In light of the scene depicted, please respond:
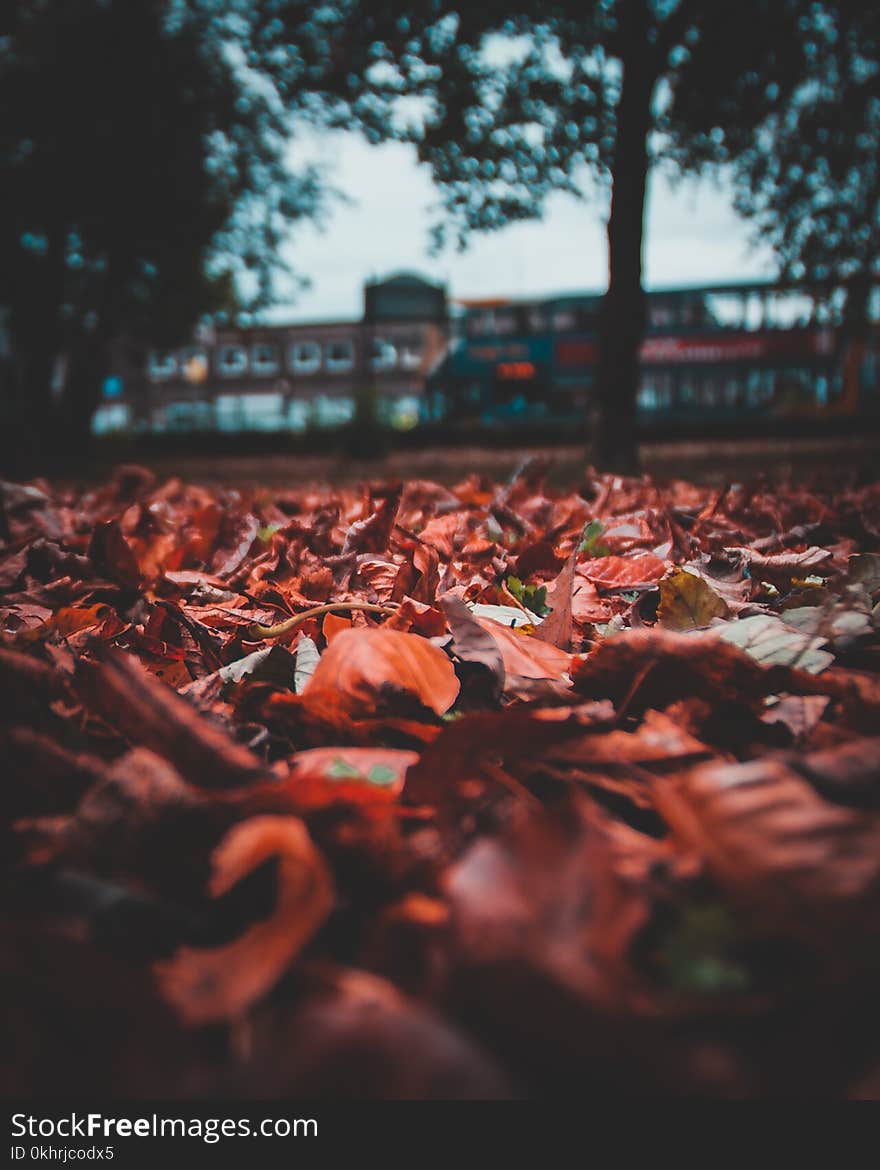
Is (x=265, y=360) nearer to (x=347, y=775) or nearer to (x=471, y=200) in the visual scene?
(x=471, y=200)

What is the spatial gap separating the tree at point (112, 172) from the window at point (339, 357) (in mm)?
32014

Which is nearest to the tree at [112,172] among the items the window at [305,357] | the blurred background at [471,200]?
the blurred background at [471,200]

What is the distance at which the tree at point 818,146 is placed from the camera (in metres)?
9.25

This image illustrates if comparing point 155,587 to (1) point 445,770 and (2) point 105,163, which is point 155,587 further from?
(2) point 105,163

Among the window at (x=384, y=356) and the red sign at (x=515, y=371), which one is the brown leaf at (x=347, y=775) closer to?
the red sign at (x=515, y=371)

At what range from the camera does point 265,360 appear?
2037 inches

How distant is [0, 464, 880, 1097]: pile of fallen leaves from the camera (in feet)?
1.45

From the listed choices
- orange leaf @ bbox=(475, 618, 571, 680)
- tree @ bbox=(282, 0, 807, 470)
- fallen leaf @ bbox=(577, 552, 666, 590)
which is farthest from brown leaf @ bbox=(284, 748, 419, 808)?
tree @ bbox=(282, 0, 807, 470)

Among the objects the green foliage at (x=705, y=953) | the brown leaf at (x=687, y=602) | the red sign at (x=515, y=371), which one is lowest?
the green foliage at (x=705, y=953)

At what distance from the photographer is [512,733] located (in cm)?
74

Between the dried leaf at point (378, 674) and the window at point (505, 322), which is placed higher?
the window at point (505, 322)

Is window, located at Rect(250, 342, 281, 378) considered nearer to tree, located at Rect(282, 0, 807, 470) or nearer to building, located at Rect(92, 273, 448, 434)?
building, located at Rect(92, 273, 448, 434)

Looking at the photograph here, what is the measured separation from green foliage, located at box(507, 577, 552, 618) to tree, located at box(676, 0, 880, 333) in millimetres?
9417

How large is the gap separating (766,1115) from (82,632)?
1.09m
